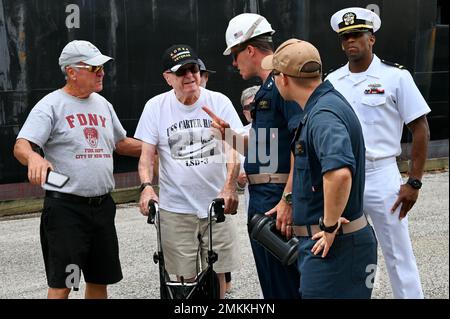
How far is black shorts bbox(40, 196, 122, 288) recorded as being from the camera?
3602 mm

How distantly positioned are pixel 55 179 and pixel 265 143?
1.02 meters

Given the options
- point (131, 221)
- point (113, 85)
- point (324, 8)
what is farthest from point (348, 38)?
point (324, 8)

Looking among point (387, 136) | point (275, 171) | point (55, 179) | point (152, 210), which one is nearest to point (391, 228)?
point (387, 136)

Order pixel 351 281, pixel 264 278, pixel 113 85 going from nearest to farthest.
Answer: pixel 351 281, pixel 264 278, pixel 113 85

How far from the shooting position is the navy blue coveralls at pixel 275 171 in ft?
10.8

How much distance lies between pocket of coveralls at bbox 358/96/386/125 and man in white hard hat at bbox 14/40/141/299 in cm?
146

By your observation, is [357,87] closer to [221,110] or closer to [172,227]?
[221,110]

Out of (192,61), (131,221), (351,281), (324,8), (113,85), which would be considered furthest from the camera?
(324,8)

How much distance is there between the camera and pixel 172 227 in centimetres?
401

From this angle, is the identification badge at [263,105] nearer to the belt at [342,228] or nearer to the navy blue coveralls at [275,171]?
the navy blue coveralls at [275,171]

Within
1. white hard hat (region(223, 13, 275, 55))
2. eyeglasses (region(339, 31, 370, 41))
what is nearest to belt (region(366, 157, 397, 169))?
eyeglasses (region(339, 31, 370, 41))

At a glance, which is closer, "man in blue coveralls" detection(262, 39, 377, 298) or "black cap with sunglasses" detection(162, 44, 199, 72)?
"man in blue coveralls" detection(262, 39, 377, 298)

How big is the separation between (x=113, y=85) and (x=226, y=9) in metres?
1.73

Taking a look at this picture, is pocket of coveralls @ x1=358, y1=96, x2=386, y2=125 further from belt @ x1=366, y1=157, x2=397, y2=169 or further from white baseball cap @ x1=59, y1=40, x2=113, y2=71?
white baseball cap @ x1=59, y1=40, x2=113, y2=71
